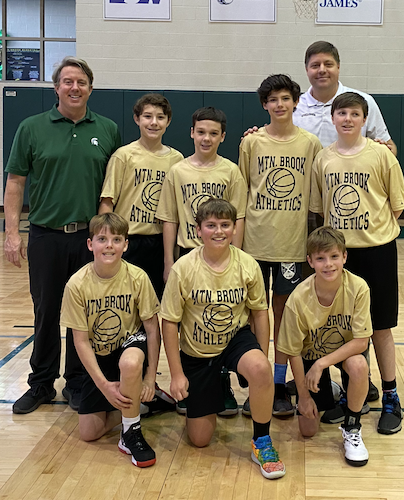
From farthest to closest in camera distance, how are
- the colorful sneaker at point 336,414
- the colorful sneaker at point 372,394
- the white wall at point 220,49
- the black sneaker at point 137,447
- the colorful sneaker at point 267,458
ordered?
1. the white wall at point 220,49
2. the colorful sneaker at point 372,394
3. the colorful sneaker at point 336,414
4. the black sneaker at point 137,447
5. the colorful sneaker at point 267,458

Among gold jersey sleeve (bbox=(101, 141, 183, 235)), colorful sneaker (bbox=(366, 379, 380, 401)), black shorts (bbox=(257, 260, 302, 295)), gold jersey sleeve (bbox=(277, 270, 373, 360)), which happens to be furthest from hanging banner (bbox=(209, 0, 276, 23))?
gold jersey sleeve (bbox=(277, 270, 373, 360))

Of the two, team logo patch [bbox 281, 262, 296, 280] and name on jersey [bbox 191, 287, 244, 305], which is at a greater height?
team logo patch [bbox 281, 262, 296, 280]

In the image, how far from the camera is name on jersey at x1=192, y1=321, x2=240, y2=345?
9.43 feet

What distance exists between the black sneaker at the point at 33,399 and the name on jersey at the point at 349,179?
1835 mm

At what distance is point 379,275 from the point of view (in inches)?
120

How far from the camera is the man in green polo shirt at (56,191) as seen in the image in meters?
3.16

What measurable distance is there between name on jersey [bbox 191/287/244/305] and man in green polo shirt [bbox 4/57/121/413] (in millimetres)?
717

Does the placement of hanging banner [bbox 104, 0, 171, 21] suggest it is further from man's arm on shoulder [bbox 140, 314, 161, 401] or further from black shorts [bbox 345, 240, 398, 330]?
man's arm on shoulder [bbox 140, 314, 161, 401]

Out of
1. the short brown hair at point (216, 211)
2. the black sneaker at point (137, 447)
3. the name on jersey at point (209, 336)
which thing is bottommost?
the black sneaker at point (137, 447)

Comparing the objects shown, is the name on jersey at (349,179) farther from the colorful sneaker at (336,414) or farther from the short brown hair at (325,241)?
the colorful sneaker at (336,414)

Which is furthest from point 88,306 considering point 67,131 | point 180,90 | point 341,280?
point 180,90

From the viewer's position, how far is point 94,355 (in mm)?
2879

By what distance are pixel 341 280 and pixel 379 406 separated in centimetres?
88

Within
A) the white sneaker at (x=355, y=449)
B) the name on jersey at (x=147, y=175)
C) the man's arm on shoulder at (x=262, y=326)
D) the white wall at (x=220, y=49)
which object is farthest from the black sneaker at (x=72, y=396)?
the white wall at (x=220, y=49)
